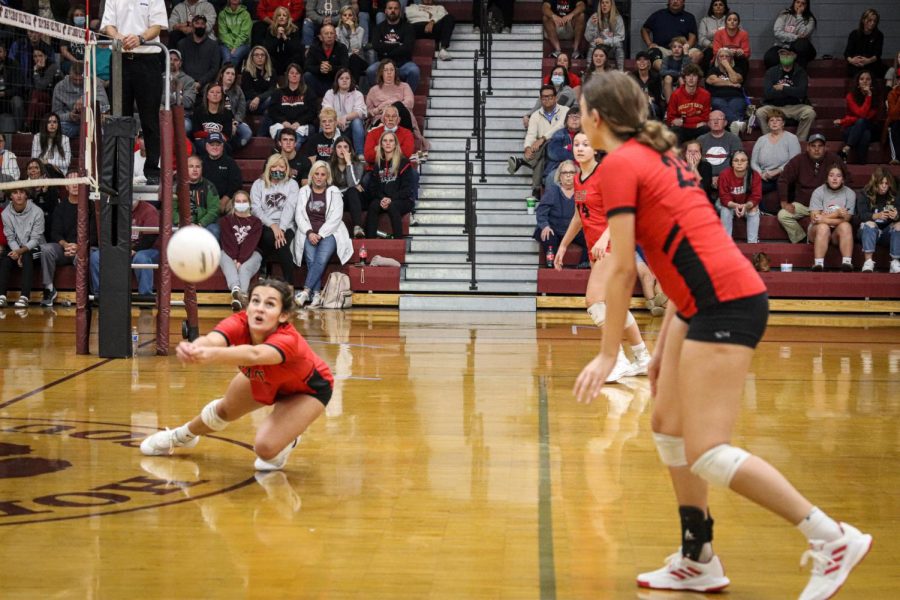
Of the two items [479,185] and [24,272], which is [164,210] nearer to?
[24,272]

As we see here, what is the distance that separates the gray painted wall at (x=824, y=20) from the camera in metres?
21.0

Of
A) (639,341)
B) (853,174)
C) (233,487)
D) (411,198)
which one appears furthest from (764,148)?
(233,487)

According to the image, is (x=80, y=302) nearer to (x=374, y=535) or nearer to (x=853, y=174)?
(x=374, y=535)

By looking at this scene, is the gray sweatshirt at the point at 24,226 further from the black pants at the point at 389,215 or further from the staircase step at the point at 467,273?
the staircase step at the point at 467,273

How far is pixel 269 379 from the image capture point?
6.34 m

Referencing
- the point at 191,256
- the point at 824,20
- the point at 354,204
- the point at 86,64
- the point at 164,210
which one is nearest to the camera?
the point at 191,256

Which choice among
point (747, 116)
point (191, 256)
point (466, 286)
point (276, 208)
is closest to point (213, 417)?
point (191, 256)

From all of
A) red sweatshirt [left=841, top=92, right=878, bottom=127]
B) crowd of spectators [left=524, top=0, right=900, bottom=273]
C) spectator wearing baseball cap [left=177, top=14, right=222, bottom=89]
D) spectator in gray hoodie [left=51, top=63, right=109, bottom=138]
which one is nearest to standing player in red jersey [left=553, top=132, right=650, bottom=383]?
crowd of spectators [left=524, top=0, right=900, bottom=273]

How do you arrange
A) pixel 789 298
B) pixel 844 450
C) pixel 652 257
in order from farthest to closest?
pixel 789 298
pixel 844 450
pixel 652 257

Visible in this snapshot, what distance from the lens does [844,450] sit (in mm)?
7273

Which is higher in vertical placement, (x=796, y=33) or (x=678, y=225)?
(x=796, y=33)

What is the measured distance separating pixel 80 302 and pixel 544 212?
24.1ft

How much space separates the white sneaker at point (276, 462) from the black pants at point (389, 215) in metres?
10.4

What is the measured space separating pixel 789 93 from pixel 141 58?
11.1 m
